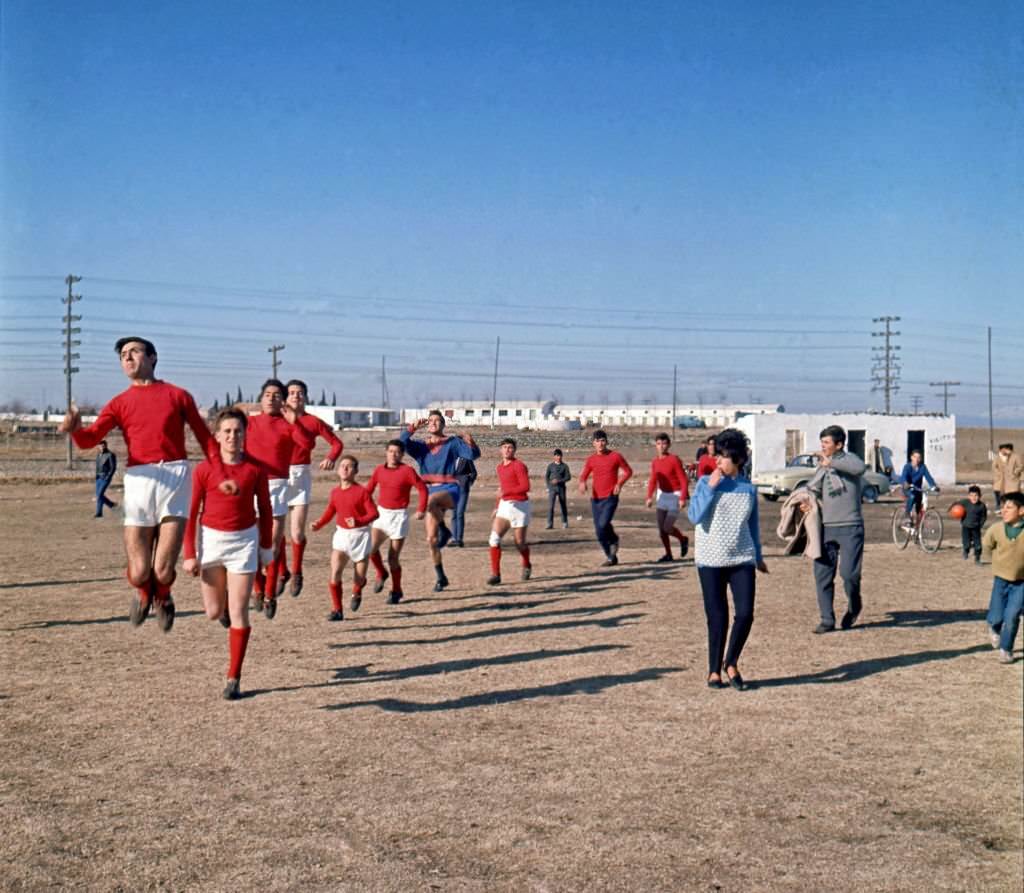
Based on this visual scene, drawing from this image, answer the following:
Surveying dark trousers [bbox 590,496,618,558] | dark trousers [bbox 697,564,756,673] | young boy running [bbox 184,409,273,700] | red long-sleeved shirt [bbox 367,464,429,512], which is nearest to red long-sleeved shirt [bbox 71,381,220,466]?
young boy running [bbox 184,409,273,700]

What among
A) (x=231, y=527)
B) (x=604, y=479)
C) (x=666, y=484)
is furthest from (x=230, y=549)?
(x=666, y=484)

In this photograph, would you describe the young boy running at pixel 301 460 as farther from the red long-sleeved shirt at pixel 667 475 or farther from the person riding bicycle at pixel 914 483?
the person riding bicycle at pixel 914 483

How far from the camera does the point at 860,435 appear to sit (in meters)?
45.6

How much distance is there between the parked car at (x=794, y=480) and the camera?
34031 millimetres

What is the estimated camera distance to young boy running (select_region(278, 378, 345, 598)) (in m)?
9.30

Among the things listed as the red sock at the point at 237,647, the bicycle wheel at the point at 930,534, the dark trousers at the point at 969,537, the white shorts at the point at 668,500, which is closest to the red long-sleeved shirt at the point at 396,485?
the red sock at the point at 237,647

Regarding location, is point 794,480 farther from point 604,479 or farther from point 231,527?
point 231,527

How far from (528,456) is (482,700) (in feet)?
127

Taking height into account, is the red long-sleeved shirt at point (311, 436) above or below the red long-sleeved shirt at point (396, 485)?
above

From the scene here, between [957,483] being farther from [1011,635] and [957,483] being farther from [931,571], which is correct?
[1011,635]

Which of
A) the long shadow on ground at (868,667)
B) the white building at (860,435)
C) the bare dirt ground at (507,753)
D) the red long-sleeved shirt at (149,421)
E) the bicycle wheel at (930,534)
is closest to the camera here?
the bare dirt ground at (507,753)

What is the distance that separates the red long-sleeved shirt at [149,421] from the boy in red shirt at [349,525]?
190 inches

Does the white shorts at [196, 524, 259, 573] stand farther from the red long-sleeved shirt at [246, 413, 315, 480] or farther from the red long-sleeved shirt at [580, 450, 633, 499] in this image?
the red long-sleeved shirt at [580, 450, 633, 499]

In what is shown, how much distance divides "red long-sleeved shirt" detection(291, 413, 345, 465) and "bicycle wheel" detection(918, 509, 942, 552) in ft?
43.5
